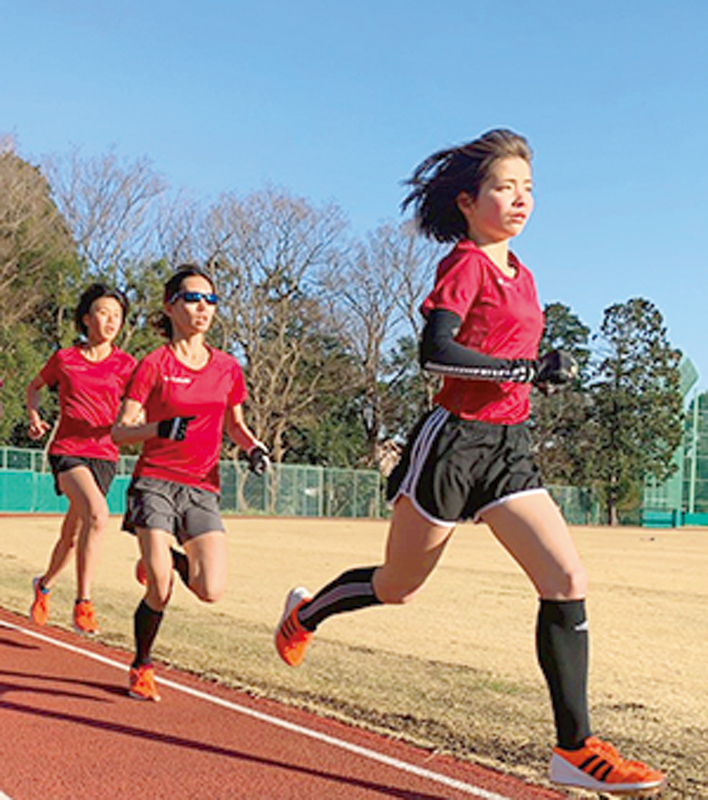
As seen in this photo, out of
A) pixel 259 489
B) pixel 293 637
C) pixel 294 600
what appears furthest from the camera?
pixel 259 489

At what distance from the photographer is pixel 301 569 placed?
55.5 feet

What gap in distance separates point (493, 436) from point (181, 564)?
96.5 inches

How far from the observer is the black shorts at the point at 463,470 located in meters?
4.08

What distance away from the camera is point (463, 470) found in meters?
4.09

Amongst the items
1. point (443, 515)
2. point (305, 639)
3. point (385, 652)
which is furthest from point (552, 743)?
point (385, 652)

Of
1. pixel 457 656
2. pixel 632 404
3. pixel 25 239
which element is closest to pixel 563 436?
pixel 632 404

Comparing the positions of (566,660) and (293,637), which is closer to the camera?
(566,660)

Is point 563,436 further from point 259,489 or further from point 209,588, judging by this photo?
point 209,588

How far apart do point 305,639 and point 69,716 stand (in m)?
1.27

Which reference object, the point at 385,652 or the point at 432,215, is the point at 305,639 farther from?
the point at 385,652

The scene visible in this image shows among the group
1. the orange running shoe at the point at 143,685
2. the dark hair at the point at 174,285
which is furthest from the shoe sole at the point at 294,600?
the dark hair at the point at 174,285

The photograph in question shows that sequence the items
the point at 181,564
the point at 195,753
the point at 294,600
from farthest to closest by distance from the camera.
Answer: the point at 181,564, the point at 294,600, the point at 195,753

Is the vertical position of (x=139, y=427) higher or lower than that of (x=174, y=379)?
lower

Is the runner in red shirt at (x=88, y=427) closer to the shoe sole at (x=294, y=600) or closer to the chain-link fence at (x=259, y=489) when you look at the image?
the shoe sole at (x=294, y=600)
